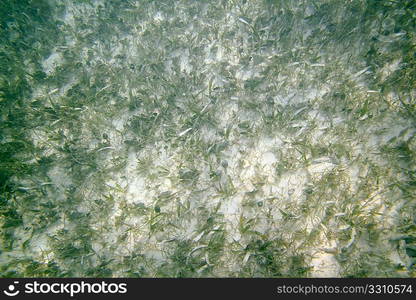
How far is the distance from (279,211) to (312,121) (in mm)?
1635

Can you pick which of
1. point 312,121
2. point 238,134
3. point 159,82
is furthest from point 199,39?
point 312,121

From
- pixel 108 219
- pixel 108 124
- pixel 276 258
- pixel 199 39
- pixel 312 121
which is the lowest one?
pixel 276 258

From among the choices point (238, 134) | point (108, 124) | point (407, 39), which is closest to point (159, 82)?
point (108, 124)

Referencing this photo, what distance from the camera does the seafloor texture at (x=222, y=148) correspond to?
11.3 feet

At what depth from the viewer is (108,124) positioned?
4816 mm

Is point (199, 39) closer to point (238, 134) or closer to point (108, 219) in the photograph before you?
point (238, 134)

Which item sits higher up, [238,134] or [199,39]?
[199,39]

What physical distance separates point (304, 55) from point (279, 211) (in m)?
3.08

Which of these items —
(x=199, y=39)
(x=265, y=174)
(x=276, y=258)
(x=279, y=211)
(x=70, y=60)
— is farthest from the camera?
(x=70, y=60)

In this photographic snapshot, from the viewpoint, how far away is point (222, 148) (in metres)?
4.16

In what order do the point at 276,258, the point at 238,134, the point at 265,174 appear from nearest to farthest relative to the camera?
the point at 276,258 < the point at 265,174 < the point at 238,134

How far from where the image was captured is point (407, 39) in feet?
14.2

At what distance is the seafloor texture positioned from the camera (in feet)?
11.3

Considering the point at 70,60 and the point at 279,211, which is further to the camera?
the point at 70,60
